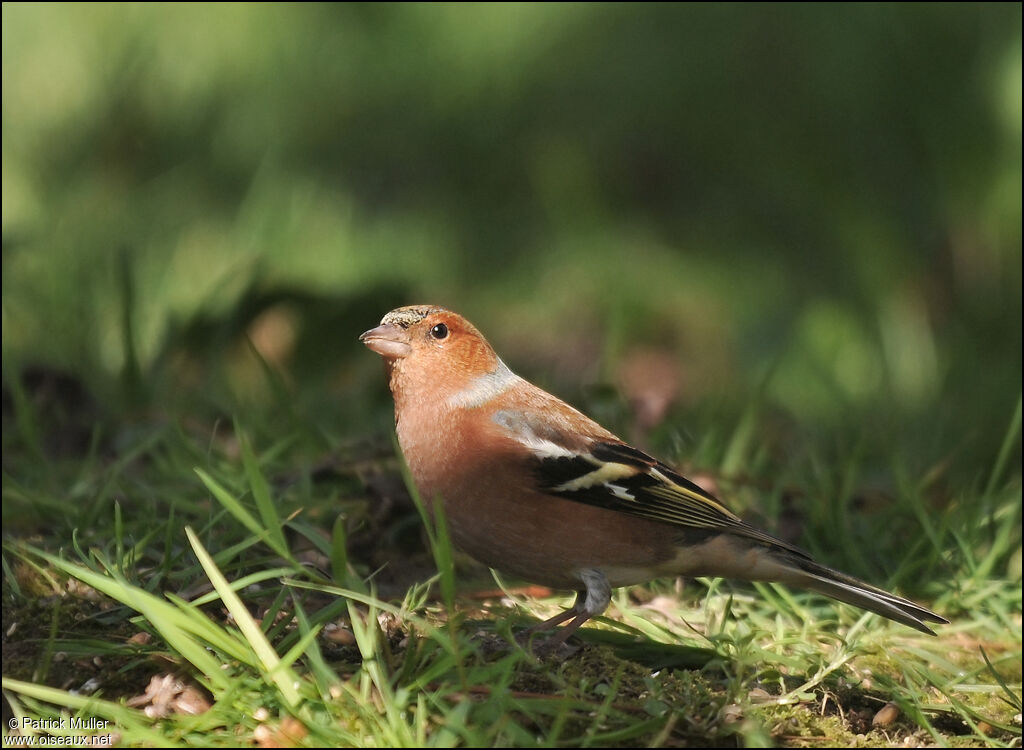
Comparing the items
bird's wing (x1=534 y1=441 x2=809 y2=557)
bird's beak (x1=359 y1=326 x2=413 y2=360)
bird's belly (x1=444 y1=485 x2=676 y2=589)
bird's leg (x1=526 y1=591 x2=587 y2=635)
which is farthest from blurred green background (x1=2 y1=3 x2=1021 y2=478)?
bird's leg (x1=526 y1=591 x2=587 y2=635)

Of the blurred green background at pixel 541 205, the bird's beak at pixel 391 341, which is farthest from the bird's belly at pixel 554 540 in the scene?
the blurred green background at pixel 541 205

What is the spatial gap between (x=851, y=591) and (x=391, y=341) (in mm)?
1381

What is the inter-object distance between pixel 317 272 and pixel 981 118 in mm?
3307

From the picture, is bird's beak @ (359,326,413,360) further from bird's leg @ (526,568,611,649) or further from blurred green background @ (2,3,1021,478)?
blurred green background @ (2,3,1021,478)

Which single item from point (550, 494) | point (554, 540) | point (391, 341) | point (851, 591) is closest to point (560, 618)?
point (554, 540)

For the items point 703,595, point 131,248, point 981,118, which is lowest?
point 703,595

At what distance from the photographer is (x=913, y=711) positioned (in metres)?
2.76

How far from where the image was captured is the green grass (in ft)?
8.01

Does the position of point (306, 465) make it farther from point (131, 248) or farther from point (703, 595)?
point (131, 248)

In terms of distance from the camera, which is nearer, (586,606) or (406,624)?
(406,624)

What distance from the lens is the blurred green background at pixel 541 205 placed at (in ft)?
16.8

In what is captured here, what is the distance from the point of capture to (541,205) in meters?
7.32

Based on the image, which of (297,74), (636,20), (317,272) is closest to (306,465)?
(317,272)

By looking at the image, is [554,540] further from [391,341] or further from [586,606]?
[391,341]
